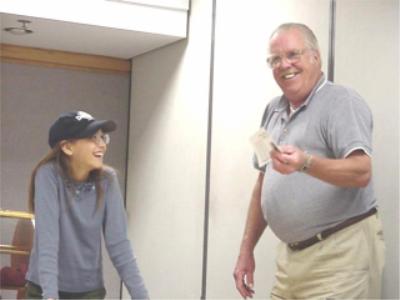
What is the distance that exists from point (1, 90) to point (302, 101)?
2692mm

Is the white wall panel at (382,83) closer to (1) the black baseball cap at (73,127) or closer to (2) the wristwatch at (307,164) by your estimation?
(2) the wristwatch at (307,164)

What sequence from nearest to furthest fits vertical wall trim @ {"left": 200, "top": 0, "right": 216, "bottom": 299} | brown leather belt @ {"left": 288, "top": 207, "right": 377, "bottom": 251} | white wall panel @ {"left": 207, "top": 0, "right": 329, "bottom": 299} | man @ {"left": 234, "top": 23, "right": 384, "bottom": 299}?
1. man @ {"left": 234, "top": 23, "right": 384, "bottom": 299}
2. brown leather belt @ {"left": 288, "top": 207, "right": 377, "bottom": 251}
3. white wall panel @ {"left": 207, "top": 0, "right": 329, "bottom": 299}
4. vertical wall trim @ {"left": 200, "top": 0, "right": 216, "bottom": 299}

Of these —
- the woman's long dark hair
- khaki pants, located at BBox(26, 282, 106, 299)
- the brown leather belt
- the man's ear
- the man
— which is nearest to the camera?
the man

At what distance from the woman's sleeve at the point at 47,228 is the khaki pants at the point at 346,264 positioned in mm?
792

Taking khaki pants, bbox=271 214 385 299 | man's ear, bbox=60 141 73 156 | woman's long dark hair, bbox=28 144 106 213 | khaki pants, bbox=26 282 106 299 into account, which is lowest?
khaki pants, bbox=26 282 106 299

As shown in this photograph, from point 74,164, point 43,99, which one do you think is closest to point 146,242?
point 43,99

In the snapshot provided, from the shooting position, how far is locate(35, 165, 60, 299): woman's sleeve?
2.39 m

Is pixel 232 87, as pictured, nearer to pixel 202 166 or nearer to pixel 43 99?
pixel 202 166

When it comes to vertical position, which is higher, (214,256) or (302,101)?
(302,101)

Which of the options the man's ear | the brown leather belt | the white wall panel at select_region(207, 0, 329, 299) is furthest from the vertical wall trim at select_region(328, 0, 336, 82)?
the man's ear

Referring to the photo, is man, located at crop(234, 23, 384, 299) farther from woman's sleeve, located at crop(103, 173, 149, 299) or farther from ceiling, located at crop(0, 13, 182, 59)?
ceiling, located at crop(0, 13, 182, 59)

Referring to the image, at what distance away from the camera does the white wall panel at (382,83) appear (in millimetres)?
2586

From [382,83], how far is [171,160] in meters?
1.86

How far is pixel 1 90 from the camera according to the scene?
4.73m
